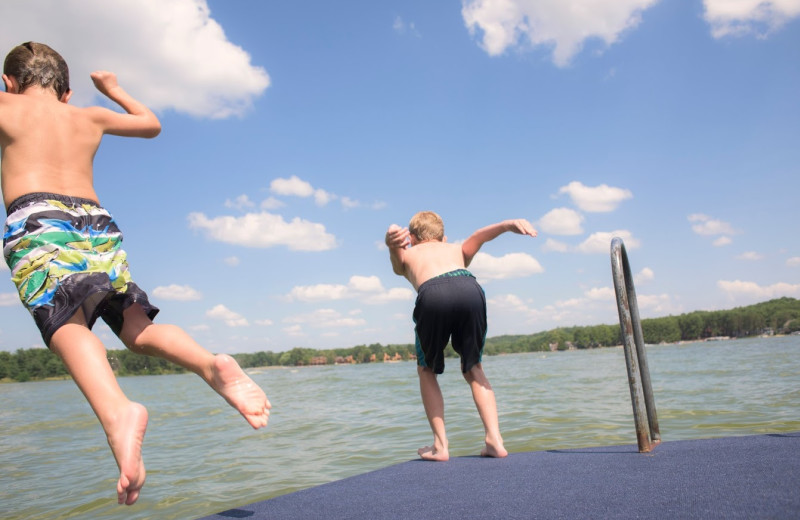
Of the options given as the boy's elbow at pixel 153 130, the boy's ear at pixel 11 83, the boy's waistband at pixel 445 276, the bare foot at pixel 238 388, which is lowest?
the bare foot at pixel 238 388

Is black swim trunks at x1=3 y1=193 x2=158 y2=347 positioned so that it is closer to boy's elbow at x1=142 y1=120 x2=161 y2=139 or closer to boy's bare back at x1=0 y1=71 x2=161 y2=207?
boy's bare back at x1=0 y1=71 x2=161 y2=207

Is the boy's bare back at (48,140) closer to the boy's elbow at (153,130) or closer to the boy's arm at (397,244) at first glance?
the boy's elbow at (153,130)

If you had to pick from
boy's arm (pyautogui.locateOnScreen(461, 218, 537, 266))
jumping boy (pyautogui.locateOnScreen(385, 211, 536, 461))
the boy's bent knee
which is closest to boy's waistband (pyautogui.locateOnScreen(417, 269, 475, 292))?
jumping boy (pyautogui.locateOnScreen(385, 211, 536, 461))

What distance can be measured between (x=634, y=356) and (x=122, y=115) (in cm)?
282

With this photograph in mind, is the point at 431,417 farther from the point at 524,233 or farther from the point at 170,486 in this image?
the point at 170,486

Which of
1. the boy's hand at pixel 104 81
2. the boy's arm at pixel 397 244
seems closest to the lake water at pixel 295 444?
the boy's arm at pixel 397 244

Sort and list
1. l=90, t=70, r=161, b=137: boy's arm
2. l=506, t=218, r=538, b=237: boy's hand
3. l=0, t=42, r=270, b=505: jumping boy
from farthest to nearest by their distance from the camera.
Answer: l=506, t=218, r=538, b=237: boy's hand, l=90, t=70, r=161, b=137: boy's arm, l=0, t=42, r=270, b=505: jumping boy

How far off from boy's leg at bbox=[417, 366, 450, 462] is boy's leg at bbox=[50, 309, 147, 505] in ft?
6.09

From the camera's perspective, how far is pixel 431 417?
339 cm

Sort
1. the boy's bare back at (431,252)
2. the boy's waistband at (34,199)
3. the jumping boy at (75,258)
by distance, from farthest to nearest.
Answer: the boy's bare back at (431,252) < the boy's waistband at (34,199) < the jumping boy at (75,258)

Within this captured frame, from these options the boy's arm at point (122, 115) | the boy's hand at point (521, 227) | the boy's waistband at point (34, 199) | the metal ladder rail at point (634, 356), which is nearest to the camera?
the boy's waistband at point (34, 199)

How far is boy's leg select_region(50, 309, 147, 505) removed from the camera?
1.74 meters

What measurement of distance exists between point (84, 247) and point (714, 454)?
287 cm

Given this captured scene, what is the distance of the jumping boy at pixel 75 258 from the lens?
1.90 m
